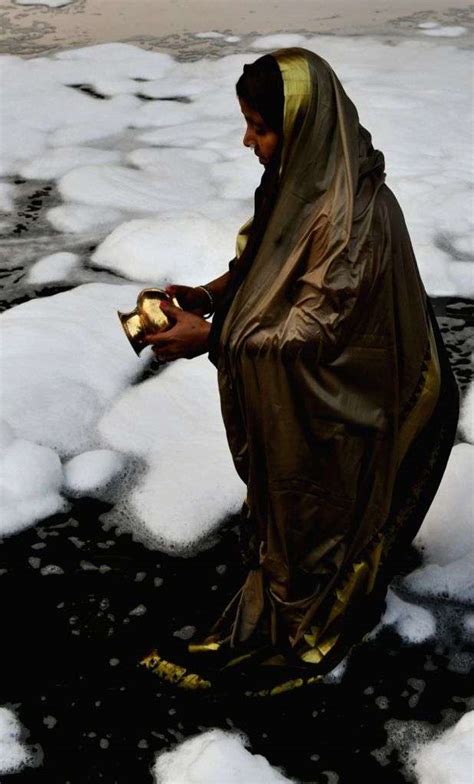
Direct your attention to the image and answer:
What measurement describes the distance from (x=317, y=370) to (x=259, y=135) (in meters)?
0.34

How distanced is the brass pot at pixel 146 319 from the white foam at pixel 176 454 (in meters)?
0.67

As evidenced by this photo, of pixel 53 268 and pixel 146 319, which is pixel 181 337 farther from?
pixel 53 268

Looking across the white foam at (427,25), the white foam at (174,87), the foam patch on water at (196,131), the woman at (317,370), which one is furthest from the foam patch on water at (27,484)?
the white foam at (427,25)

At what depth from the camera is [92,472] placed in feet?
8.04

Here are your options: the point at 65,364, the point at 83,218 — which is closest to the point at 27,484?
the point at 65,364

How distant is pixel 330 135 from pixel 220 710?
3.21ft

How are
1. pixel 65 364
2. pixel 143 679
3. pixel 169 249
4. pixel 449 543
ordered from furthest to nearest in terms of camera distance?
1. pixel 169 249
2. pixel 65 364
3. pixel 449 543
4. pixel 143 679

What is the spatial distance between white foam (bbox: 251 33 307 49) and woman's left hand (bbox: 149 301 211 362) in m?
3.94

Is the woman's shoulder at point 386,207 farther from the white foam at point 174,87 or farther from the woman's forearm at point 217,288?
the white foam at point 174,87

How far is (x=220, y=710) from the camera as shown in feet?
6.15

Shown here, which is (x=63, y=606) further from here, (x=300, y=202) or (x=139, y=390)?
(x=300, y=202)

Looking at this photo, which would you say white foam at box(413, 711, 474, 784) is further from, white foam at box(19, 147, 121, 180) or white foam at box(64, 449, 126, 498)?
white foam at box(19, 147, 121, 180)

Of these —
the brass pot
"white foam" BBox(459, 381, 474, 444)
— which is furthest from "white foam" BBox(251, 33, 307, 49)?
the brass pot

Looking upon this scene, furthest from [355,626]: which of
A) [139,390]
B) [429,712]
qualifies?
[139,390]
